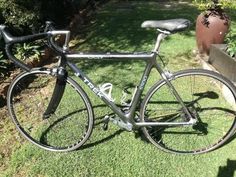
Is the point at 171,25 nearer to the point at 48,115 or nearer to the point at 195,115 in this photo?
the point at 195,115

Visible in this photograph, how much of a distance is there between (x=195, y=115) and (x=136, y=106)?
2.40ft

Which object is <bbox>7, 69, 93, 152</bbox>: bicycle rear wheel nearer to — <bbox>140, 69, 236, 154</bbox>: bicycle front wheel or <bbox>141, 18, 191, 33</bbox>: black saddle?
<bbox>140, 69, 236, 154</bbox>: bicycle front wheel

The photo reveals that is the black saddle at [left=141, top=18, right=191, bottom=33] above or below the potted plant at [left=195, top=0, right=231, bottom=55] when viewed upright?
above

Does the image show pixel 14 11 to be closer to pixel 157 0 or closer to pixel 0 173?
pixel 0 173

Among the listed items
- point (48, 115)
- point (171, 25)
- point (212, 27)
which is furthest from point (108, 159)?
point (212, 27)

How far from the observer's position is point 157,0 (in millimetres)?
14289

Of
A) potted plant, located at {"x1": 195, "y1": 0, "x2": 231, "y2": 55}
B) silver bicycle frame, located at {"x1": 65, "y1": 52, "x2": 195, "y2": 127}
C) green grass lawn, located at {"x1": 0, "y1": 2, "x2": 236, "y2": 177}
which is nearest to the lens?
silver bicycle frame, located at {"x1": 65, "y1": 52, "x2": 195, "y2": 127}

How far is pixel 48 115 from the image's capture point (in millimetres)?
4961

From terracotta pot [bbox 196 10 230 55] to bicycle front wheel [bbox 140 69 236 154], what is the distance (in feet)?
5.03

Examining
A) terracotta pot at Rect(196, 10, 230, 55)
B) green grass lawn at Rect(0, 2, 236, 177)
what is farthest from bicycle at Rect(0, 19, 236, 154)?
terracotta pot at Rect(196, 10, 230, 55)

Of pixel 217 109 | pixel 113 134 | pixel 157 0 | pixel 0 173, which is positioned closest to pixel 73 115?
pixel 113 134

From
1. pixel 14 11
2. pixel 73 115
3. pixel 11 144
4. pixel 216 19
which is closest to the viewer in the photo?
pixel 11 144

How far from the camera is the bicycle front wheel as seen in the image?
14.8 ft

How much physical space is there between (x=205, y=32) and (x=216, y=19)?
0.30 meters
